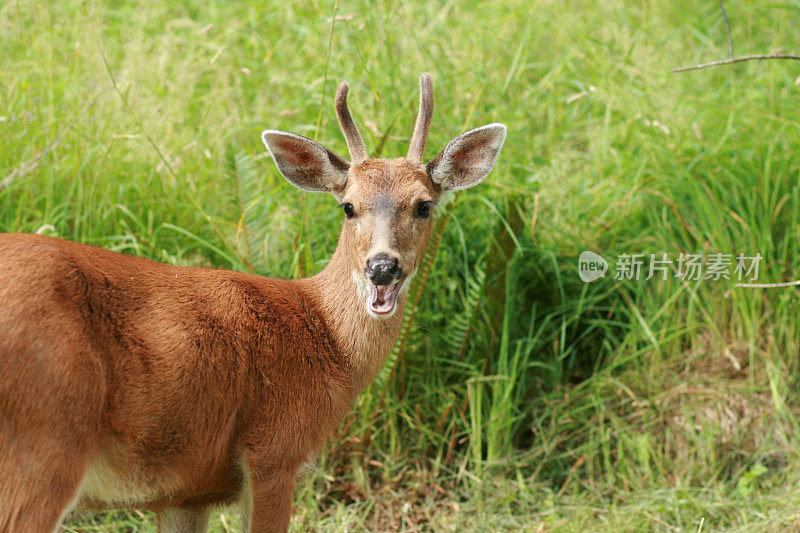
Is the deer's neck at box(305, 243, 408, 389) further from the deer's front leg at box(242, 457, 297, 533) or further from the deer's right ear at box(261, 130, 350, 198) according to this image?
the deer's front leg at box(242, 457, 297, 533)

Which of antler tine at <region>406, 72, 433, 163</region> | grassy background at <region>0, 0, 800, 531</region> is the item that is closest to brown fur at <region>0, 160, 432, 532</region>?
antler tine at <region>406, 72, 433, 163</region>

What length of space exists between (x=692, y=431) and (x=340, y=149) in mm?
2676

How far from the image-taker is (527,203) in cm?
574

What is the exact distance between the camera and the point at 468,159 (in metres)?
4.23

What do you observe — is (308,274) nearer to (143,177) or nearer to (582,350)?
(143,177)

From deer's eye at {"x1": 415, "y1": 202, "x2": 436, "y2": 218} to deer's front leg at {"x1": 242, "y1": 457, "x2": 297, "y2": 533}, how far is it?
1.21 m

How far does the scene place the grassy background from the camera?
501 centimetres

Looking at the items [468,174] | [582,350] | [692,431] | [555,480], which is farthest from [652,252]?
[468,174]

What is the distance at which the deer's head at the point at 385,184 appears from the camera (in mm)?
3750

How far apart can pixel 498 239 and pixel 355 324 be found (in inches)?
62.3

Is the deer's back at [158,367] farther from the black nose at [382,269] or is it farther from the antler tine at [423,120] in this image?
the antler tine at [423,120]

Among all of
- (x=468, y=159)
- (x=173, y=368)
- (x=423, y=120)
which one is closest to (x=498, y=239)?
(x=468, y=159)

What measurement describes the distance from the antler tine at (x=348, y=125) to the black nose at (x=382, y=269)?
663 millimetres

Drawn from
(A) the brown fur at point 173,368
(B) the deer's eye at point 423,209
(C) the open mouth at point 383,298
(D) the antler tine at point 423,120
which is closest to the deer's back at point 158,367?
(A) the brown fur at point 173,368
